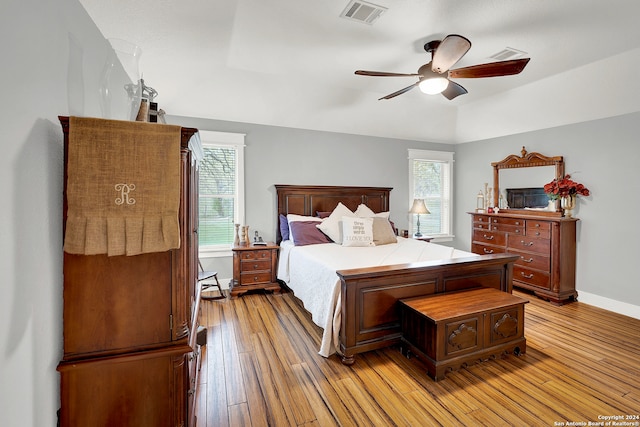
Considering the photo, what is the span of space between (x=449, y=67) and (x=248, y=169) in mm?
2915

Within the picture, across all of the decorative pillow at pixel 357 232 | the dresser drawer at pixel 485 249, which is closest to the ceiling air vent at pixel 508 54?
the decorative pillow at pixel 357 232

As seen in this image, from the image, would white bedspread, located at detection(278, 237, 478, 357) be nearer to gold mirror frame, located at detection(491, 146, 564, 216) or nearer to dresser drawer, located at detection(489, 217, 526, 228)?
dresser drawer, located at detection(489, 217, 526, 228)

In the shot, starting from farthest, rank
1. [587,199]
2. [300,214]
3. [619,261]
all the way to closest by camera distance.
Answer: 1. [300,214]
2. [587,199]
3. [619,261]

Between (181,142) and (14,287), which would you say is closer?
(14,287)

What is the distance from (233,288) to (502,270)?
10.5 feet

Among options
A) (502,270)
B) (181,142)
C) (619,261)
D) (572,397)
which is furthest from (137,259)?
(619,261)

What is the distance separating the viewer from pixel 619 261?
3588mm

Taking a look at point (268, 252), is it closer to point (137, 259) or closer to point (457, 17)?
point (137, 259)

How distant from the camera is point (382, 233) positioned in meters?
4.13

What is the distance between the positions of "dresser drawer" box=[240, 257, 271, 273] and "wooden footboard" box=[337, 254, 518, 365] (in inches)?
75.3

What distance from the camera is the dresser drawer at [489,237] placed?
453 centimetres

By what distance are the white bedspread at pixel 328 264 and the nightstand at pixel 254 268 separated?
0.43 ft

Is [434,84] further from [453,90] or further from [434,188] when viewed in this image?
[434,188]

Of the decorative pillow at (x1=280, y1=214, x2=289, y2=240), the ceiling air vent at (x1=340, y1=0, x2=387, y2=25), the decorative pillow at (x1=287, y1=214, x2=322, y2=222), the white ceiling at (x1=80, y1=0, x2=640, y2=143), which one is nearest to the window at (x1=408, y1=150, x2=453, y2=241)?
the white ceiling at (x1=80, y1=0, x2=640, y2=143)
